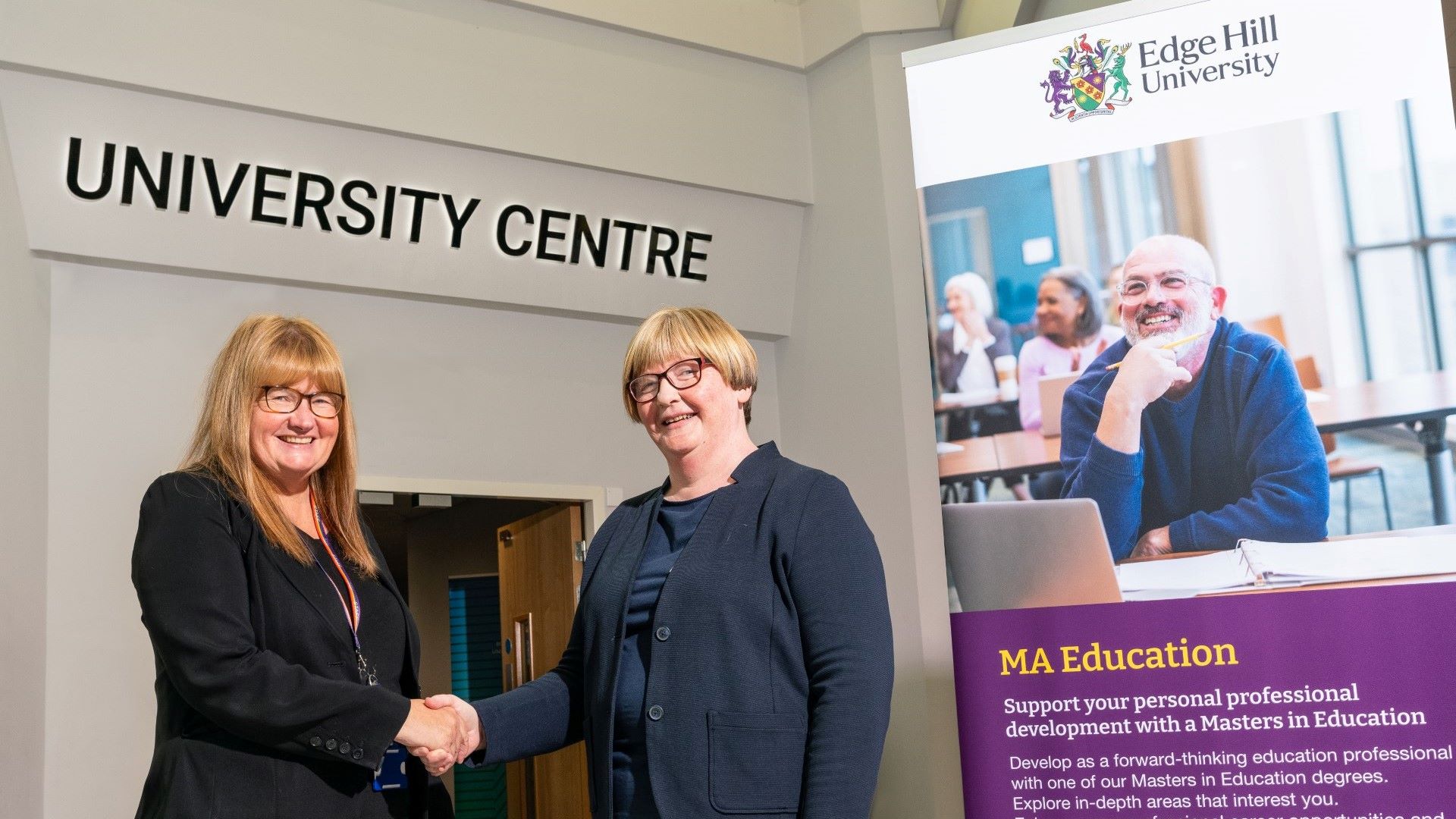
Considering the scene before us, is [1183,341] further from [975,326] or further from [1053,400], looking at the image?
[975,326]

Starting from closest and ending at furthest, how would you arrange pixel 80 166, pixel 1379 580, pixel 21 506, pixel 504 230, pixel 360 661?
pixel 360 661, pixel 1379 580, pixel 21 506, pixel 80 166, pixel 504 230

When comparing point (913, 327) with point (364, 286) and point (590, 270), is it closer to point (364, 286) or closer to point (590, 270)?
point (590, 270)

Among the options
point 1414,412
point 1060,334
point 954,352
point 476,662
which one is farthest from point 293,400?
point 476,662

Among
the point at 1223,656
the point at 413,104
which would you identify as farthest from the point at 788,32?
the point at 1223,656

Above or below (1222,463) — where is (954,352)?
above

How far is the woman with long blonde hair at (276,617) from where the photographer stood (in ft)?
6.17

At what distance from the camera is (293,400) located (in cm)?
217

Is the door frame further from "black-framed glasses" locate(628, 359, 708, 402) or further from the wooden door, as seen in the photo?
"black-framed glasses" locate(628, 359, 708, 402)

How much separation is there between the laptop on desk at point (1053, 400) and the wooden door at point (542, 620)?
8.97 feet

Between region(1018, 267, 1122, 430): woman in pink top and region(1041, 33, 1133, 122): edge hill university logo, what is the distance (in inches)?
15.8

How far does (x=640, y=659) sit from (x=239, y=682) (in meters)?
0.59

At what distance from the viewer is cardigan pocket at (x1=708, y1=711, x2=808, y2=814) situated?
71.4 inches

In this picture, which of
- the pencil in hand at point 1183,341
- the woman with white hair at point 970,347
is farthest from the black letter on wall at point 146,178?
the pencil in hand at point 1183,341

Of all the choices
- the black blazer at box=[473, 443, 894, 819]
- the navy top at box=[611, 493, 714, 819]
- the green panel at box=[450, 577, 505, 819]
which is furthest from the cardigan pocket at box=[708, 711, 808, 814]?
the green panel at box=[450, 577, 505, 819]
